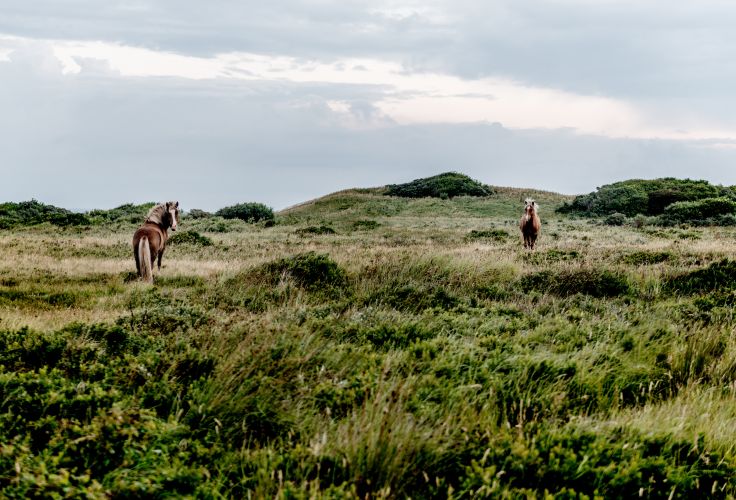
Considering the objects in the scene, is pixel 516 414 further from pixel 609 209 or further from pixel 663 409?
pixel 609 209

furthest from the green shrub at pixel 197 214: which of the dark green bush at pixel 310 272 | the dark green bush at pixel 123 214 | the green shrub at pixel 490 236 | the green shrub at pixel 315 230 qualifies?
the dark green bush at pixel 310 272

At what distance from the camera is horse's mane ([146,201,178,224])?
1300 cm

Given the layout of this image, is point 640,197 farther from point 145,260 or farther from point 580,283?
point 145,260

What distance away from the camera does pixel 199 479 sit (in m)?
3.23

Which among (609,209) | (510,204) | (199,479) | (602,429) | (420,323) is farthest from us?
(510,204)

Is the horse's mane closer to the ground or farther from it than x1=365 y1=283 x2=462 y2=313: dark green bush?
farther from it

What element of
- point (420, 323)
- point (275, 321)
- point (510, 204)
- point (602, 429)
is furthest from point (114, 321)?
point (510, 204)

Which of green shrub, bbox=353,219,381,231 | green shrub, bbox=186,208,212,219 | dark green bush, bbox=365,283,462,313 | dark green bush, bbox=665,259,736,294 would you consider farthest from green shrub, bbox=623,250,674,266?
green shrub, bbox=186,208,212,219

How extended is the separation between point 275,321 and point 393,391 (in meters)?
2.99

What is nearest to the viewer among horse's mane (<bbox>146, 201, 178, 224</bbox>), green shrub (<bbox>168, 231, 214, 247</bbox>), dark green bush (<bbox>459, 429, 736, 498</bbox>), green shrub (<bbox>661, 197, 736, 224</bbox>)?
dark green bush (<bbox>459, 429, 736, 498</bbox>)

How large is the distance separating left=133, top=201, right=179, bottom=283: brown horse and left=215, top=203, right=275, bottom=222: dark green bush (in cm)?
2913

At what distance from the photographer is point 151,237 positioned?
1230 centimetres

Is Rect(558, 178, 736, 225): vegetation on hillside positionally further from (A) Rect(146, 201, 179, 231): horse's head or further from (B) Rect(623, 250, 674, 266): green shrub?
(A) Rect(146, 201, 179, 231): horse's head

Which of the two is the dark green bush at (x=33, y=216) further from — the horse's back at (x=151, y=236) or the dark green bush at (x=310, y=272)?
the dark green bush at (x=310, y=272)
